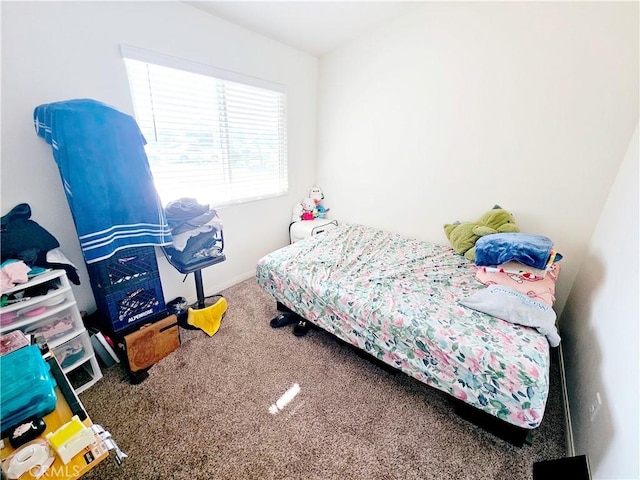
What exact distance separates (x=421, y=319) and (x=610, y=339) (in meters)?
0.83

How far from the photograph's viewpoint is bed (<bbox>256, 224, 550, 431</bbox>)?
1131 mm

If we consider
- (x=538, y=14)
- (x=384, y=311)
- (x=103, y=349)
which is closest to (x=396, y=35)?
(x=538, y=14)

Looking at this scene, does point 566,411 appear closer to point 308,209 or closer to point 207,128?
point 308,209

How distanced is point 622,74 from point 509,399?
208 centimetres

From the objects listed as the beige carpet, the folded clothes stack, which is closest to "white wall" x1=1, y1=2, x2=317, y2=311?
the beige carpet

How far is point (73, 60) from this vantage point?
1.49 metres

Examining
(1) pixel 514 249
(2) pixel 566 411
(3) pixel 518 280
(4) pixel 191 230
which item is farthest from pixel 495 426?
(4) pixel 191 230

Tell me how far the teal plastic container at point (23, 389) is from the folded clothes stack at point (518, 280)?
191 centimetres

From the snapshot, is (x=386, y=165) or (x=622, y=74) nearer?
(x=622, y=74)

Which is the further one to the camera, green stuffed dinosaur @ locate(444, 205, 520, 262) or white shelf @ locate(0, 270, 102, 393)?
green stuffed dinosaur @ locate(444, 205, 520, 262)

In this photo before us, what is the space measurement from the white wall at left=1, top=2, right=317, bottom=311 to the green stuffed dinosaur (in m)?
2.39

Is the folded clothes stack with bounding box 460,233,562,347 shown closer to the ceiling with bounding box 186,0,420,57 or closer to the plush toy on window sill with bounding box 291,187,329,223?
the plush toy on window sill with bounding box 291,187,329,223

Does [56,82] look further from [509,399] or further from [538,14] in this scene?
[538,14]

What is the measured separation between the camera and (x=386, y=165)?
2701 millimetres
